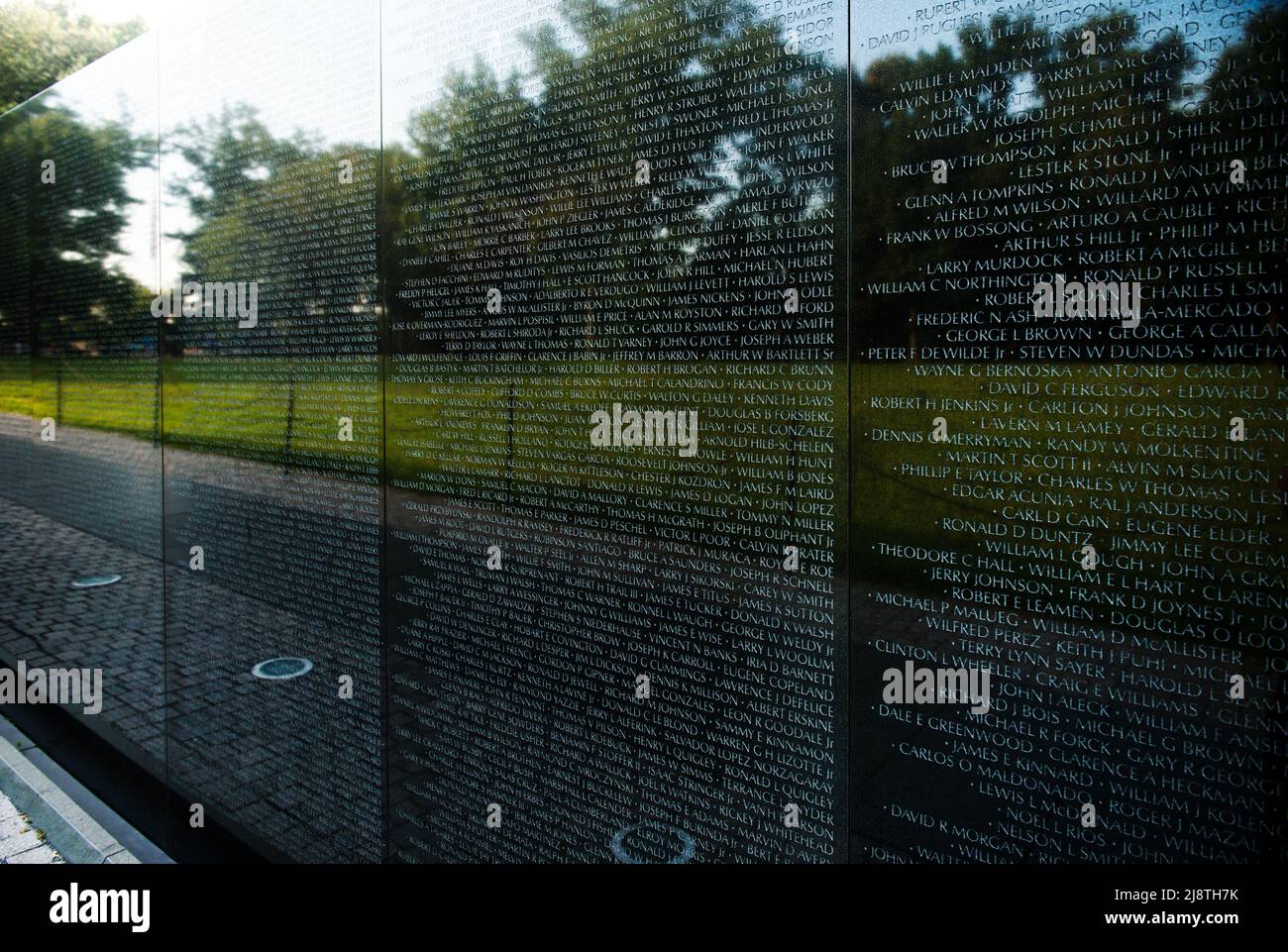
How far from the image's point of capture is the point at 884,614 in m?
2.96

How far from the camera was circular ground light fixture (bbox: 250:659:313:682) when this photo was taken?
5.08 m

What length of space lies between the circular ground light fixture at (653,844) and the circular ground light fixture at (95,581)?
5165mm

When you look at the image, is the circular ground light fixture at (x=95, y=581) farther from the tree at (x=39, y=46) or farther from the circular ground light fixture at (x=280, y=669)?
the tree at (x=39, y=46)

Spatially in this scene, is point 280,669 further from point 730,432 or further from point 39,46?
point 39,46

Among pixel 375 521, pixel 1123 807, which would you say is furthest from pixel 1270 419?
pixel 375 521

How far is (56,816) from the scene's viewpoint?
5.43 metres

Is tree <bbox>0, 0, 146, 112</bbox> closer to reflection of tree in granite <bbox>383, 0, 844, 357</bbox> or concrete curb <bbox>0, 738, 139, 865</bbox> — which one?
concrete curb <bbox>0, 738, 139, 865</bbox>

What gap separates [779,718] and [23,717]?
6.90 m

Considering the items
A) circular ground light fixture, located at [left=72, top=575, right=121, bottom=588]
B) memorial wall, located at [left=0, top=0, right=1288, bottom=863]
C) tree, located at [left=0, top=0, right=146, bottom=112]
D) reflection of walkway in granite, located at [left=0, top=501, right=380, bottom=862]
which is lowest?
reflection of walkway in granite, located at [left=0, top=501, right=380, bottom=862]

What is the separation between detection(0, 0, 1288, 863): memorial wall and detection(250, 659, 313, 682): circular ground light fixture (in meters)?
0.02

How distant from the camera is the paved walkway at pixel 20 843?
5.05 meters

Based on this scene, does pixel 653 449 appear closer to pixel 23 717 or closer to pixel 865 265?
pixel 865 265

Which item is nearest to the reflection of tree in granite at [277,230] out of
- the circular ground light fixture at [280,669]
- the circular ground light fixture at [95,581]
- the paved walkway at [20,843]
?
the circular ground light fixture at [280,669]

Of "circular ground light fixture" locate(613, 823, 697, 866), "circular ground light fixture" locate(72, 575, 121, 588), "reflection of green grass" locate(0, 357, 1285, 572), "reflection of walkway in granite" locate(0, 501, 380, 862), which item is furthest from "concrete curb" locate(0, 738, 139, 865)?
"circular ground light fixture" locate(613, 823, 697, 866)
